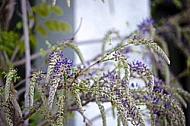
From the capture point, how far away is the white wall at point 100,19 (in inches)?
63.2

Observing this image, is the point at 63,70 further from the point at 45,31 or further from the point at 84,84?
the point at 45,31

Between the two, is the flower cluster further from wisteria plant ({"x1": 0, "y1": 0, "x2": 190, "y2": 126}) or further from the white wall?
the white wall

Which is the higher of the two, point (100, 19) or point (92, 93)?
point (100, 19)

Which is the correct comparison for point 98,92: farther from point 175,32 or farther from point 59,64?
point 175,32

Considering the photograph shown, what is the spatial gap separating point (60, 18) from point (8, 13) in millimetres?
232

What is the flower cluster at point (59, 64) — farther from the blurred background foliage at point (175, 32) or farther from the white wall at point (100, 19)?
the blurred background foliage at point (175, 32)

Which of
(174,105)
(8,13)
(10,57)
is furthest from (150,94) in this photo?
(10,57)

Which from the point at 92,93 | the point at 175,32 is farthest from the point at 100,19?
the point at 92,93

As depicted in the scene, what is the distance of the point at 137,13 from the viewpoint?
1833 millimetres

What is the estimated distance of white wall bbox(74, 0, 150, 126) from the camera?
1.60m

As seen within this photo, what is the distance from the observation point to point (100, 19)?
5.58 ft

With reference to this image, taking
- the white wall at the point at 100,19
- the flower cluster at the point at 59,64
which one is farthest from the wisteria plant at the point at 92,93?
the white wall at the point at 100,19

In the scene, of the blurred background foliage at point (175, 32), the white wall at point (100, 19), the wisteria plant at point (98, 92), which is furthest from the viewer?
the blurred background foliage at point (175, 32)

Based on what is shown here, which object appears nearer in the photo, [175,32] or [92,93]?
[92,93]
